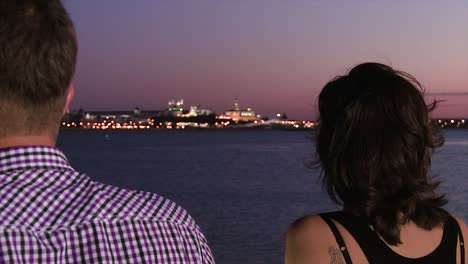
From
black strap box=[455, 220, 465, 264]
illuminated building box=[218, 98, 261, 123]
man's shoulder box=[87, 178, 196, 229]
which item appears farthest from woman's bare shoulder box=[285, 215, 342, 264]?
illuminated building box=[218, 98, 261, 123]

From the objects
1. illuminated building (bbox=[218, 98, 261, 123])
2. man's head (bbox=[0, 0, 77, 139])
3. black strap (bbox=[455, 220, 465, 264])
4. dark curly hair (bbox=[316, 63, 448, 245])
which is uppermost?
man's head (bbox=[0, 0, 77, 139])

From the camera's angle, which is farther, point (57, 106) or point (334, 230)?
point (334, 230)

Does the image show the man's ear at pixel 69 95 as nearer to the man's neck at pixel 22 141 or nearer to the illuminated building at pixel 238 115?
the man's neck at pixel 22 141

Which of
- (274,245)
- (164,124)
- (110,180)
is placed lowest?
(164,124)

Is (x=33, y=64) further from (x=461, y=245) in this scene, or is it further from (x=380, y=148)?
(x=461, y=245)

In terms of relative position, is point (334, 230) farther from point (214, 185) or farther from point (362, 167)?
point (214, 185)

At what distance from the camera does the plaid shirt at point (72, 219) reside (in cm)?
98

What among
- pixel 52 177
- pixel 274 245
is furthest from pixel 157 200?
pixel 274 245

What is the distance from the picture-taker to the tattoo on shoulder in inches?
68.0

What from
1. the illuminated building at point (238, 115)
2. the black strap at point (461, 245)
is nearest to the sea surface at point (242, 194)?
the black strap at point (461, 245)

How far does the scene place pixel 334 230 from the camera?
1771 mm

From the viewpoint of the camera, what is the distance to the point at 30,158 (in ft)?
3.44

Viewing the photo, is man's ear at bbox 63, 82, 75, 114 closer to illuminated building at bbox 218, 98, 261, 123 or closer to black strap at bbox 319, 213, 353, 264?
black strap at bbox 319, 213, 353, 264

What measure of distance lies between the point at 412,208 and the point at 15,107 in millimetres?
1155
